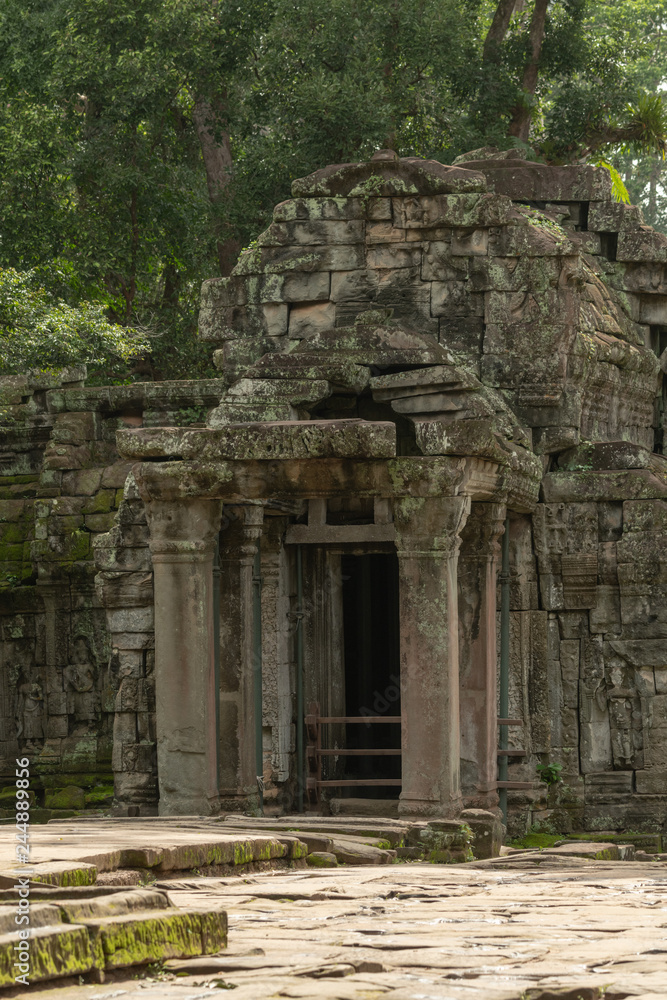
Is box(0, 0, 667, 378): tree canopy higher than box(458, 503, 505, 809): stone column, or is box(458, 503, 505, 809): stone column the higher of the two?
box(0, 0, 667, 378): tree canopy

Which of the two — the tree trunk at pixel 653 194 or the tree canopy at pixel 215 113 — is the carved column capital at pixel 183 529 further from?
the tree trunk at pixel 653 194

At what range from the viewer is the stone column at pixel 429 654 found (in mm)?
11047

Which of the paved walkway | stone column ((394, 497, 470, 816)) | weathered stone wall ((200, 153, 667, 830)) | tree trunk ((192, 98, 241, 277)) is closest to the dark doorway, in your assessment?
weathered stone wall ((200, 153, 667, 830))

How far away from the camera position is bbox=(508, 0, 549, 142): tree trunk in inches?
954

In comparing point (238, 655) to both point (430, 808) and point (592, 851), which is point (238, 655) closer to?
point (430, 808)

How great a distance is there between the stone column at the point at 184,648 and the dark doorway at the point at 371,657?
3.65m

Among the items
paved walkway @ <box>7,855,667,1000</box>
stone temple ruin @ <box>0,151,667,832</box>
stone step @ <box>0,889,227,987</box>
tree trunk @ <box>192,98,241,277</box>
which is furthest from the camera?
tree trunk @ <box>192,98,241,277</box>

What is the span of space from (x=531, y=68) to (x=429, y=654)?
15.6 metres

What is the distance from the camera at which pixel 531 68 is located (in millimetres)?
24594

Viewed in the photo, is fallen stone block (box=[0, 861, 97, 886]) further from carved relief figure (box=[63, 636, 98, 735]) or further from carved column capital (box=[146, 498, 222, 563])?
carved relief figure (box=[63, 636, 98, 735])

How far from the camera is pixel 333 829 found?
10.2m

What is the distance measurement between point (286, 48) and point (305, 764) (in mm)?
12568

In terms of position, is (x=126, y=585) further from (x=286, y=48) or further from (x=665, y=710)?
(x=286, y=48)

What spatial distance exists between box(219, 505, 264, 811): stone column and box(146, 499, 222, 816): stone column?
126cm
